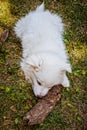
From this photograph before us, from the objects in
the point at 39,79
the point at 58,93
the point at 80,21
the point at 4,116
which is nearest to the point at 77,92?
the point at 58,93

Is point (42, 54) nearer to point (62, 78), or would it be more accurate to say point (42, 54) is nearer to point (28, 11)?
point (62, 78)

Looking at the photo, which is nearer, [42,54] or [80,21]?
[42,54]

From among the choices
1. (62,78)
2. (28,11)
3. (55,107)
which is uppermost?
(28,11)

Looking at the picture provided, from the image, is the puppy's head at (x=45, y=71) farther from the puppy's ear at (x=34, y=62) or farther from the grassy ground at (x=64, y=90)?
the grassy ground at (x=64, y=90)

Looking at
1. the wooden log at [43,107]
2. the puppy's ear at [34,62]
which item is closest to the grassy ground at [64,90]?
the wooden log at [43,107]

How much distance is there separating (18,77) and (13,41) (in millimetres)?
849

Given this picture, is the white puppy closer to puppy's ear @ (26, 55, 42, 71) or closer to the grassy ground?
puppy's ear @ (26, 55, 42, 71)

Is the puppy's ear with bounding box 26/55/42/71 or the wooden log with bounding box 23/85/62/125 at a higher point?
the puppy's ear with bounding box 26/55/42/71

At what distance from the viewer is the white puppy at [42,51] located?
484 cm

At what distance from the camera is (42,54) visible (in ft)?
16.5

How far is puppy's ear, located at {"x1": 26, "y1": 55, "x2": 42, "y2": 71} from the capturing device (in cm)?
481

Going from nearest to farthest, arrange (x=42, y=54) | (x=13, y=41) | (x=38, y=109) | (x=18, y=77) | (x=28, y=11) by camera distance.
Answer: (x=38, y=109), (x=42, y=54), (x=18, y=77), (x=13, y=41), (x=28, y=11)

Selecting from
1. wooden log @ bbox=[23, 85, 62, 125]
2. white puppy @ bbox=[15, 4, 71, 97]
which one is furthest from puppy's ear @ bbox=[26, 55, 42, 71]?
wooden log @ bbox=[23, 85, 62, 125]

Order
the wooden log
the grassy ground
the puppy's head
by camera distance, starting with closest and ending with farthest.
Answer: the wooden log, the puppy's head, the grassy ground
